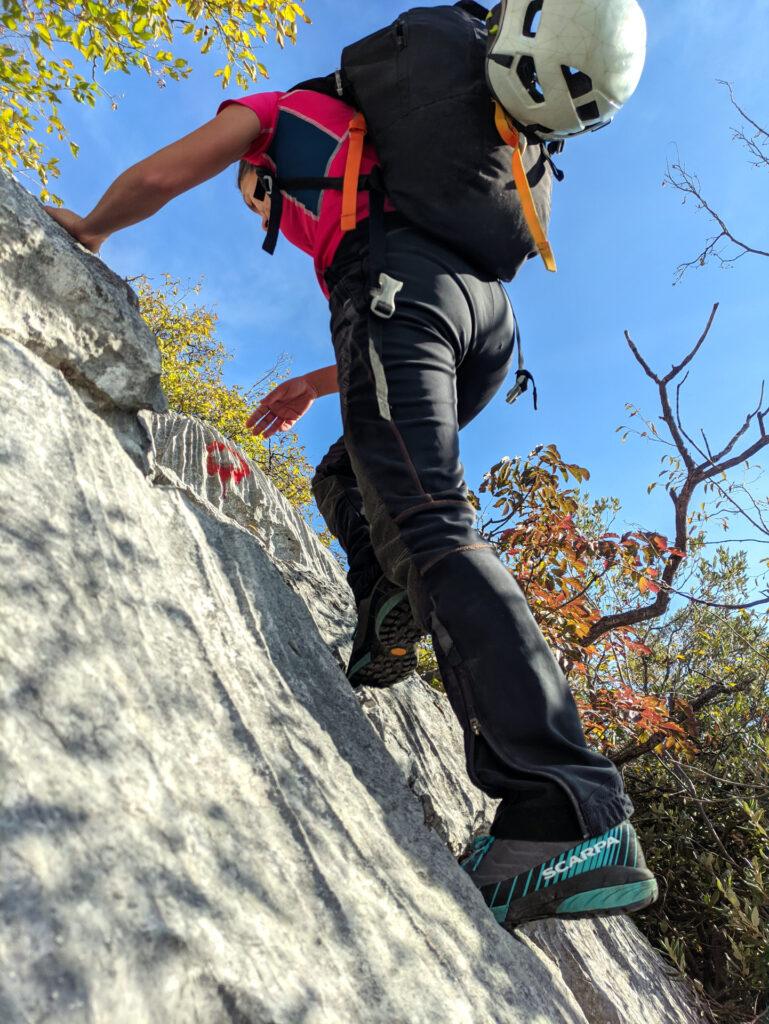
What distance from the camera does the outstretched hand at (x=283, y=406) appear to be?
318 cm

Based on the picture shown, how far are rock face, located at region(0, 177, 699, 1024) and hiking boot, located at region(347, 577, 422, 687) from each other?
0.13 m

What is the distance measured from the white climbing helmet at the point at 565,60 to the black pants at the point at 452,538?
20.9 inches

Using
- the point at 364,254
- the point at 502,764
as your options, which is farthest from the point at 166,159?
the point at 502,764

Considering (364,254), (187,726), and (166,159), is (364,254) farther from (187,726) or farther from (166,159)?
(187,726)

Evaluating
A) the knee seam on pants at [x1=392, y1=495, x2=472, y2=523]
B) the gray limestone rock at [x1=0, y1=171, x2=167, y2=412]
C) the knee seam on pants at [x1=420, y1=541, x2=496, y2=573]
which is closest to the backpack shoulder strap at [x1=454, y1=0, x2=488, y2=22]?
the gray limestone rock at [x1=0, y1=171, x2=167, y2=412]

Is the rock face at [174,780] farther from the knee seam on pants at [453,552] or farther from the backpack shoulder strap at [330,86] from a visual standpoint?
the backpack shoulder strap at [330,86]

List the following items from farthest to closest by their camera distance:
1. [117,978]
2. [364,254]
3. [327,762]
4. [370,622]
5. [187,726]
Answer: [370,622] → [364,254] → [327,762] → [187,726] → [117,978]

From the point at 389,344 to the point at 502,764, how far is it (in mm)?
1306

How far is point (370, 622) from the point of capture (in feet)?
8.73

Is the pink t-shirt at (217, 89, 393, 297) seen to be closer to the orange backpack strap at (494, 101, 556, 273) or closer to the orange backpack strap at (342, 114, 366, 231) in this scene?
the orange backpack strap at (342, 114, 366, 231)

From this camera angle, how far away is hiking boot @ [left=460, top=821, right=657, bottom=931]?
74.4 inches

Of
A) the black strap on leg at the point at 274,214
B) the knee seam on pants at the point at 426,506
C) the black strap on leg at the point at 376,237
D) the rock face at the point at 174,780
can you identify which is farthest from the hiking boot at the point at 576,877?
the black strap on leg at the point at 274,214

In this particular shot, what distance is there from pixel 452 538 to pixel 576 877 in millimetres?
963

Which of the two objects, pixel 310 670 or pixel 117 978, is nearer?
pixel 117 978
